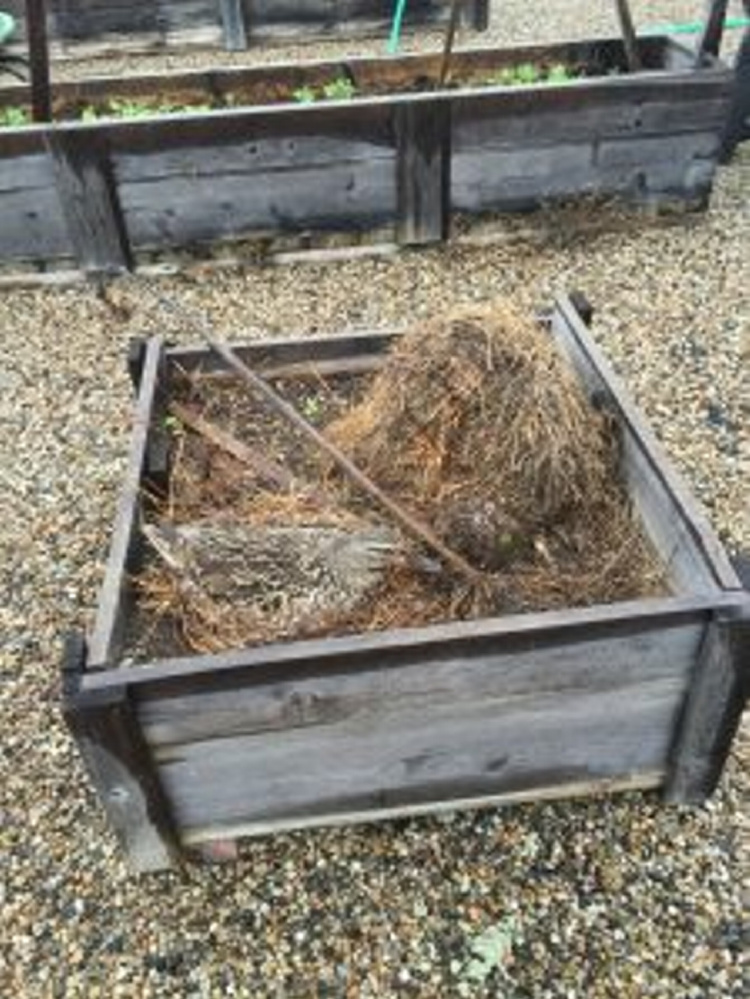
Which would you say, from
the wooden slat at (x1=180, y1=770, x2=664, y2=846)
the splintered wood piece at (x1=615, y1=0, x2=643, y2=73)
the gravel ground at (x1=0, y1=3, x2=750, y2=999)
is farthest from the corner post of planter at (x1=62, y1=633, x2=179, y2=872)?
the splintered wood piece at (x1=615, y1=0, x2=643, y2=73)

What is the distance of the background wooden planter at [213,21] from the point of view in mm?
9055

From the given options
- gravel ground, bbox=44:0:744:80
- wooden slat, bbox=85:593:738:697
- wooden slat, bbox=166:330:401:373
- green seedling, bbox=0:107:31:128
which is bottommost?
gravel ground, bbox=44:0:744:80

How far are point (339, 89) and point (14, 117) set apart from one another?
2052 mm

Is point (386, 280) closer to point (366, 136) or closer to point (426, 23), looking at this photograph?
point (366, 136)

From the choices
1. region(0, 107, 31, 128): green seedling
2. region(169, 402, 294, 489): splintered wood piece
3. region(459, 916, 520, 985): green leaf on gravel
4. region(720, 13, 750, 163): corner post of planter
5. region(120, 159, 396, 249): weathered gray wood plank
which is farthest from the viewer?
region(0, 107, 31, 128): green seedling

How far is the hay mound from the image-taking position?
289cm

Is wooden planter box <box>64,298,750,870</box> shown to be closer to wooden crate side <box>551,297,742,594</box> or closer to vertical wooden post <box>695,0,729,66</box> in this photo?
wooden crate side <box>551,297,742,594</box>

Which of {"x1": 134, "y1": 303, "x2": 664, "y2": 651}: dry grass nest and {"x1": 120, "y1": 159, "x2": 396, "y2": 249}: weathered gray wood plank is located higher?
{"x1": 134, "y1": 303, "x2": 664, "y2": 651}: dry grass nest

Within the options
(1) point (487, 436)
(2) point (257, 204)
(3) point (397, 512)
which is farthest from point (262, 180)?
(3) point (397, 512)

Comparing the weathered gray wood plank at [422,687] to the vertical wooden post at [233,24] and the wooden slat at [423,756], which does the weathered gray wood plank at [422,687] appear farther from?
Answer: the vertical wooden post at [233,24]

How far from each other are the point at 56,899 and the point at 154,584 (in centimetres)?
90

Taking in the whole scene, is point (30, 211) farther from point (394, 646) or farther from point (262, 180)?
point (394, 646)

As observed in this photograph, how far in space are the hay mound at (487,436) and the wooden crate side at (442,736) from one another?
21.2 inches

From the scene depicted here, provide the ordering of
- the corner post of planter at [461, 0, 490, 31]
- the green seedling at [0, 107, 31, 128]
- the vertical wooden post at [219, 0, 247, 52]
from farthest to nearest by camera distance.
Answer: the corner post of planter at [461, 0, 490, 31], the vertical wooden post at [219, 0, 247, 52], the green seedling at [0, 107, 31, 128]
